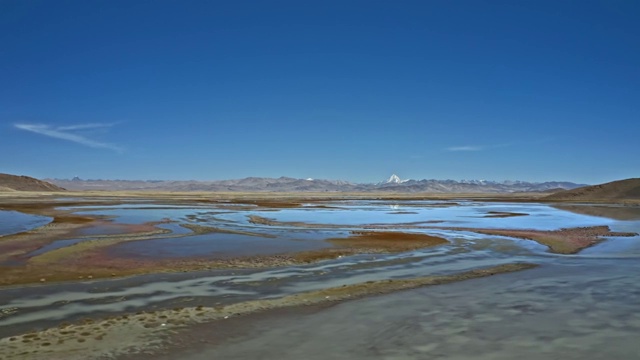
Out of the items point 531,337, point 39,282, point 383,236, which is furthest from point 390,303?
point 383,236

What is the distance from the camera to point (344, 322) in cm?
1010

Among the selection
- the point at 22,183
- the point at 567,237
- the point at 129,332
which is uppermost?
the point at 22,183

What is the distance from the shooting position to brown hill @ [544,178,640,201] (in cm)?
10231

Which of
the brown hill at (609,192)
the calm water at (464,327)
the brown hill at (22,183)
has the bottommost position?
the calm water at (464,327)

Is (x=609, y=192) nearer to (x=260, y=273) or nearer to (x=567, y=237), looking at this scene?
(x=567, y=237)

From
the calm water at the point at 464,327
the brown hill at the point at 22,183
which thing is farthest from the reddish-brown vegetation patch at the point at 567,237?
the brown hill at the point at 22,183

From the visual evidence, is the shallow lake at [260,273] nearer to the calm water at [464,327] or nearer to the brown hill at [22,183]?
the calm water at [464,327]

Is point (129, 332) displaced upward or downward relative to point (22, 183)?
downward

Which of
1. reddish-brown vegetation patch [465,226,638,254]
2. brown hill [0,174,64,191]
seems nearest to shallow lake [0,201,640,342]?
reddish-brown vegetation patch [465,226,638,254]

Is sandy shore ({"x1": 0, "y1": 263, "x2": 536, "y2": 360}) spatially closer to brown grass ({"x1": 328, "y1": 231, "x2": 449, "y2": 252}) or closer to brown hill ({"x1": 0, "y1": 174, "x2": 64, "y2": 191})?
brown grass ({"x1": 328, "y1": 231, "x2": 449, "y2": 252})

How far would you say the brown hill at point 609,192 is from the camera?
102312 mm

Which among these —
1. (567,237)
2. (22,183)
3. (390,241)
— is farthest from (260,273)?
(22,183)

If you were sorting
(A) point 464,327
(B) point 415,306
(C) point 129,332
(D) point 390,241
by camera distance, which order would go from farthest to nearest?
1. (D) point 390,241
2. (B) point 415,306
3. (A) point 464,327
4. (C) point 129,332

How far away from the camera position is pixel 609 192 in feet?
356
